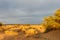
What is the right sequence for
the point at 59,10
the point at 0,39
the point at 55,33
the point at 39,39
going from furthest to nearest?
the point at 59,10 < the point at 0,39 < the point at 55,33 < the point at 39,39

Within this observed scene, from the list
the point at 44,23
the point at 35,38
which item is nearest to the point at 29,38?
the point at 35,38

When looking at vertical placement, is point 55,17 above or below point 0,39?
above

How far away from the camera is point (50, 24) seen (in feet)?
107

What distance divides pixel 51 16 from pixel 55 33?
208 inches

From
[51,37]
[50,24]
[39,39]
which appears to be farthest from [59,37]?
[50,24]

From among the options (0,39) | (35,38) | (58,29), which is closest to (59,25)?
(58,29)

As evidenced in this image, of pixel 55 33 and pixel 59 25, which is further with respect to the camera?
pixel 59 25

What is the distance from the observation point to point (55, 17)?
3334cm

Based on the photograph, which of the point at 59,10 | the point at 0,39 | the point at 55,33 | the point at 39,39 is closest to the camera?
the point at 39,39

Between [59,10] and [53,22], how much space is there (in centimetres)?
238

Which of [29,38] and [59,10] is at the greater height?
[59,10]

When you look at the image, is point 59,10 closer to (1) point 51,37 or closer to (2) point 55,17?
(2) point 55,17

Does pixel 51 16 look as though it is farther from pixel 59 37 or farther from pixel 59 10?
pixel 59 37

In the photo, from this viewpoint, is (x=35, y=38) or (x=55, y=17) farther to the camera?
(x=55, y=17)
